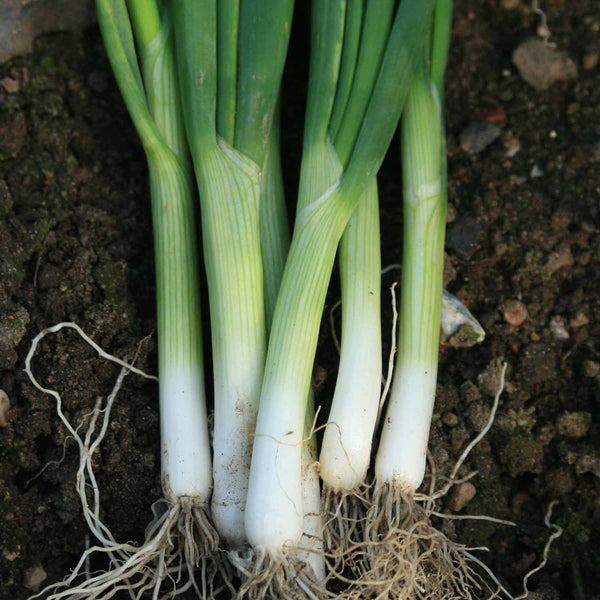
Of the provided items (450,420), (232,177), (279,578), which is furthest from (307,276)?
(279,578)

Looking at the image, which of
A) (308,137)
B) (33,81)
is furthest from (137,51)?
(308,137)

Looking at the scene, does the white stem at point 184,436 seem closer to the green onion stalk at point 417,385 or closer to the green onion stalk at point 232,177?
the green onion stalk at point 232,177

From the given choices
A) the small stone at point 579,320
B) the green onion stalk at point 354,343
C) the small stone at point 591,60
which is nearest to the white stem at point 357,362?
the green onion stalk at point 354,343

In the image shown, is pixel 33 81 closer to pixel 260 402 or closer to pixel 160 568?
pixel 260 402

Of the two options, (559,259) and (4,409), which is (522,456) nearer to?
(559,259)

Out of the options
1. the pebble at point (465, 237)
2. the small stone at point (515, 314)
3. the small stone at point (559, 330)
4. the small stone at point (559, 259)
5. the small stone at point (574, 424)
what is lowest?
the small stone at point (574, 424)

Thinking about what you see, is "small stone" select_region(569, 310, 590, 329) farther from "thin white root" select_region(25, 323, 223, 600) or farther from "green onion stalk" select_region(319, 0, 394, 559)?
"thin white root" select_region(25, 323, 223, 600)
